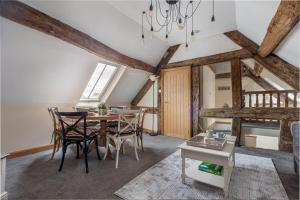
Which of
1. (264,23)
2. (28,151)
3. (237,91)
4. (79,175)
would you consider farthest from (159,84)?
(28,151)

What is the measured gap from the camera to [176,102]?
14.6 feet

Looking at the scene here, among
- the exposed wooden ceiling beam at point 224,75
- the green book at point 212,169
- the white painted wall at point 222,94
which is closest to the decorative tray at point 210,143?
the green book at point 212,169

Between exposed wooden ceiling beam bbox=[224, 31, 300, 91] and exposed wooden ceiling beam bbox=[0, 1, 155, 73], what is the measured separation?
9.34 ft

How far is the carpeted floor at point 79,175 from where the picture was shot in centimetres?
173

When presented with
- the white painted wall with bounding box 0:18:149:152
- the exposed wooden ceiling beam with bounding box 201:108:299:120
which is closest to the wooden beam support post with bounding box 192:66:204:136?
the exposed wooden ceiling beam with bounding box 201:108:299:120

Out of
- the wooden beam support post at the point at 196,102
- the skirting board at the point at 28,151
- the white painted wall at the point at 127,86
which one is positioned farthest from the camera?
the white painted wall at the point at 127,86

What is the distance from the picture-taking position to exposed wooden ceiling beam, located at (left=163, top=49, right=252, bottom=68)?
3.45 metres

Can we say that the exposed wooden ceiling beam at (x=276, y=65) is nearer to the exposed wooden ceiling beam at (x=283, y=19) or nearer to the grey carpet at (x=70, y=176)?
the exposed wooden ceiling beam at (x=283, y=19)

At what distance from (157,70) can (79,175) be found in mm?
3602

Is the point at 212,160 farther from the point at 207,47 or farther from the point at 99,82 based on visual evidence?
the point at 99,82

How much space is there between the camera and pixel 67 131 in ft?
7.57

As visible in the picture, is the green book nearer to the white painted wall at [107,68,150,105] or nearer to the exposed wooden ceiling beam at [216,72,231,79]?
the white painted wall at [107,68,150,105]

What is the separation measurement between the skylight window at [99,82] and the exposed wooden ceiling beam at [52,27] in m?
0.73

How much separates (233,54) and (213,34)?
701mm
